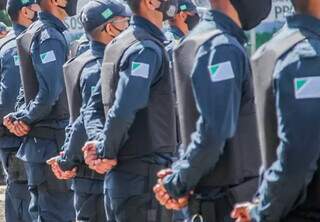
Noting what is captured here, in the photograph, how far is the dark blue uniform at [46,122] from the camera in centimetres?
690

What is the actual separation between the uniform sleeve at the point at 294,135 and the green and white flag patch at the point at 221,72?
445mm

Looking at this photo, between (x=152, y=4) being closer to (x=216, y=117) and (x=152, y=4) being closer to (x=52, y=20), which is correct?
(x=216, y=117)

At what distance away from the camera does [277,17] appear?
1066cm

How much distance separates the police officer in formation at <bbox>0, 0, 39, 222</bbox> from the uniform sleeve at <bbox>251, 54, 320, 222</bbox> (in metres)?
4.36

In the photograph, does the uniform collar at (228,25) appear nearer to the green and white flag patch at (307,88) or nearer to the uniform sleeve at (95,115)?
the green and white flag patch at (307,88)

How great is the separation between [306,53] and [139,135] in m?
1.93

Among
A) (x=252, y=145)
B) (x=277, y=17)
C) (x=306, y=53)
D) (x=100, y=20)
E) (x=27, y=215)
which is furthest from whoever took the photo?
(x=277, y=17)

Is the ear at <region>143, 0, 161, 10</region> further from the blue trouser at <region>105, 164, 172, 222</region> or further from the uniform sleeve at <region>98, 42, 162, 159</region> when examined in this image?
the blue trouser at <region>105, 164, 172, 222</region>

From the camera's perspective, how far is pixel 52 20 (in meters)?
7.09

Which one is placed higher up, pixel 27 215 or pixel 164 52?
pixel 164 52

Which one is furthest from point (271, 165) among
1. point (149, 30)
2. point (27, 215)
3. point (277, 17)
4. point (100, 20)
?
point (277, 17)

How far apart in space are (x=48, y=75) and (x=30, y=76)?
10.4 inches

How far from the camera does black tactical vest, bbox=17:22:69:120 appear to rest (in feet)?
23.2

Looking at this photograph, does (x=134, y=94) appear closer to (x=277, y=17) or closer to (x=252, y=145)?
(x=252, y=145)
